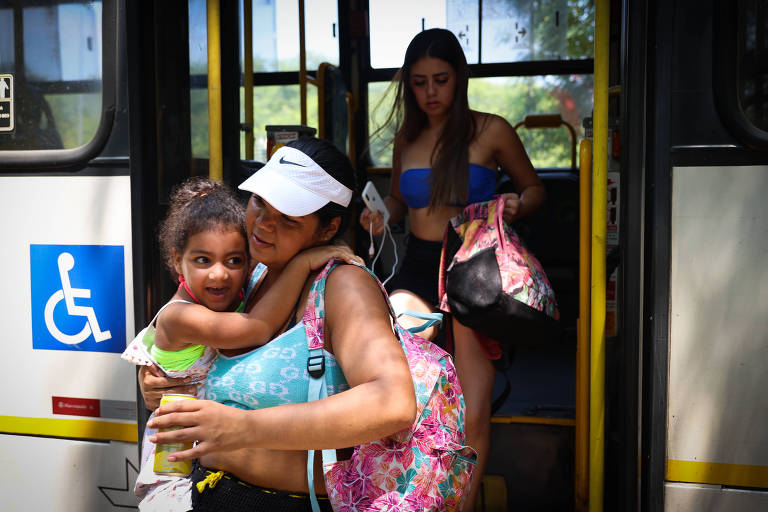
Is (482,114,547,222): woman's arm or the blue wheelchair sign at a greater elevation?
(482,114,547,222): woman's arm

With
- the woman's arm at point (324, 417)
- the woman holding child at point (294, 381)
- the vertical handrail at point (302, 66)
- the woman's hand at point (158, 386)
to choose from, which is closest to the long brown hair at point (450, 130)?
the vertical handrail at point (302, 66)

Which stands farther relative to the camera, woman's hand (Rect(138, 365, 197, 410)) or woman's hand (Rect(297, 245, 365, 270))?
woman's hand (Rect(138, 365, 197, 410))

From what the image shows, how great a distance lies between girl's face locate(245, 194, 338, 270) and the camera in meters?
1.72

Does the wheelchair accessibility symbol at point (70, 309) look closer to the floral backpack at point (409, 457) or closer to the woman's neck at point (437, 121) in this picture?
the floral backpack at point (409, 457)

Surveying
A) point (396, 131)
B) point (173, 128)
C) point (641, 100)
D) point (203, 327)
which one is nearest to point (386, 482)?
point (203, 327)

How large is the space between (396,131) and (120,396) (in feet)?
5.07

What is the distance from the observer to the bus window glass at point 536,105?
4.53 meters

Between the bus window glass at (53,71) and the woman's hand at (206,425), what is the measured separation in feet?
4.27

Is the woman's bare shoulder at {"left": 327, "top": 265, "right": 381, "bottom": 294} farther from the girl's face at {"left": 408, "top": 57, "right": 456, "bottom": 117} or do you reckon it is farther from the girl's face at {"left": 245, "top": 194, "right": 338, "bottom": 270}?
the girl's face at {"left": 408, "top": 57, "right": 456, "bottom": 117}

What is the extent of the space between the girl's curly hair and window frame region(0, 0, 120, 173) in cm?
37

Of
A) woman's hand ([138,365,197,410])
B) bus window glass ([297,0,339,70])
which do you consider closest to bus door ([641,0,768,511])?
woman's hand ([138,365,197,410])

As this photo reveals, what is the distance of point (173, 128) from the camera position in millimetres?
2301

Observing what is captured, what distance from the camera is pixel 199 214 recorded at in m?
1.93

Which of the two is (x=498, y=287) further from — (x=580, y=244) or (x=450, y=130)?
(x=450, y=130)
